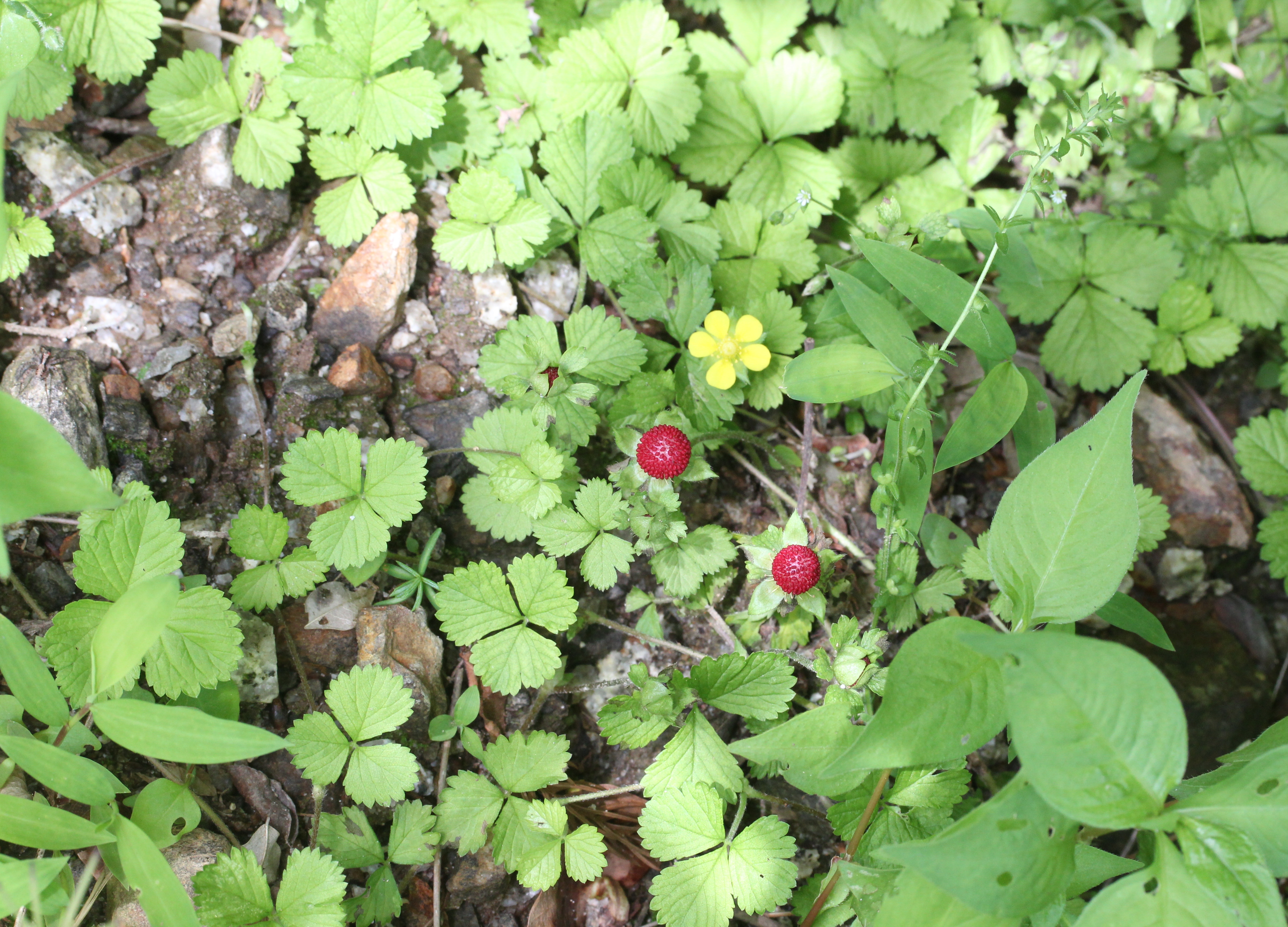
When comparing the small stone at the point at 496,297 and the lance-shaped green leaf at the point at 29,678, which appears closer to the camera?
the lance-shaped green leaf at the point at 29,678

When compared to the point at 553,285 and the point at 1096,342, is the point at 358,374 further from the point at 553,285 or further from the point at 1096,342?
the point at 1096,342

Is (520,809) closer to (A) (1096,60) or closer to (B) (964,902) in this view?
(B) (964,902)

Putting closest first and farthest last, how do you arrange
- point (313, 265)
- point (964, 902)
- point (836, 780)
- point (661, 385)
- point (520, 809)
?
point (964, 902), point (836, 780), point (520, 809), point (661, 385), point (313, 265)

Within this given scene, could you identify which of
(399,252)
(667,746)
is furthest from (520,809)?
(399,252)

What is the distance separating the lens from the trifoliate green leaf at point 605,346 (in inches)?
86.5

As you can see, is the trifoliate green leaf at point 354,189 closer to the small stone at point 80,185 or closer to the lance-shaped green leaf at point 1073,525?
the small stone at point 80,185

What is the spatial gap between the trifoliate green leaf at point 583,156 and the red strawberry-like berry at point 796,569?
1.13m

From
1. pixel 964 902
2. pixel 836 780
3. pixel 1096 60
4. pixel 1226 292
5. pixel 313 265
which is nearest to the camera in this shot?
pixel 964 902

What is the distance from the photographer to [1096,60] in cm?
301

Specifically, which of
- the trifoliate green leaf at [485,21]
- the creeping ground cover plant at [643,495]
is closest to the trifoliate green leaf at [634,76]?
the creeping ground cover plant at [643,495]

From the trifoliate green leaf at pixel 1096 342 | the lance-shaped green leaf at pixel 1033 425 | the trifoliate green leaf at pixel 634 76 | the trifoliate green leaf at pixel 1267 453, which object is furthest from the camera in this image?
the trifoliate green leaf at pixel 1096 342

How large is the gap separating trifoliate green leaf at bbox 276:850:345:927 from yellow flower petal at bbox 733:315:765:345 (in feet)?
5.19

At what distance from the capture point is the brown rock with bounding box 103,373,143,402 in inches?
84.4

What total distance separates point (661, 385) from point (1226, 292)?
2.08 metres
